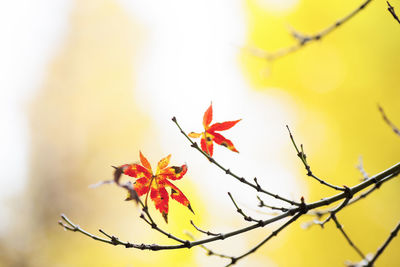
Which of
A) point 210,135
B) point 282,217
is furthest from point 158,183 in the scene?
point 282,217

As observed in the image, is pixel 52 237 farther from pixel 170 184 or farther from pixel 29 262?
pixel 170 184

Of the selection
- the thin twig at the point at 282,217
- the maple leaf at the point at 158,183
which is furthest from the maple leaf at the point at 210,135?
the thin twig at the point at 282,217

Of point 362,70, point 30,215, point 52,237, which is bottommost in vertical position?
point 362,70

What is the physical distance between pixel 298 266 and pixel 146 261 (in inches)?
77.5

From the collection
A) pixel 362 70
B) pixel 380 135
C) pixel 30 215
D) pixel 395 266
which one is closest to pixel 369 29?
pixel 362 70

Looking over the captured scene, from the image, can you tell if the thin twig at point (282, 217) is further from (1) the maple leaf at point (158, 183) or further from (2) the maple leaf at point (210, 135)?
(2) the maple leaf at point (210, 135)

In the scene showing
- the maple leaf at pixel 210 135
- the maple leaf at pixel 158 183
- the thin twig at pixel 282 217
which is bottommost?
the thin twig at pixel 282 217

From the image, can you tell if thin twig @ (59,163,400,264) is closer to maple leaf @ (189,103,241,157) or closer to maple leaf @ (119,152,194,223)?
maple leaf @ (119,152,194,223)

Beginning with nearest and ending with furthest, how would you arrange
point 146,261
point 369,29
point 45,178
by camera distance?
1. point 369,29
2. point 146,261
3. point 45,178

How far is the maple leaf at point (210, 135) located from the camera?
1015 millimetres

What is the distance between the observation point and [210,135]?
3.43 feet

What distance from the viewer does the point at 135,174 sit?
3.29 ft

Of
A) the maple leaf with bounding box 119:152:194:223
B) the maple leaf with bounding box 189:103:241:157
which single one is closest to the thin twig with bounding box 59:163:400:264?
the maple leaf with bounding box 119:152:194:223

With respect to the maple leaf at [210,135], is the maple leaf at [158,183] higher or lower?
lower
